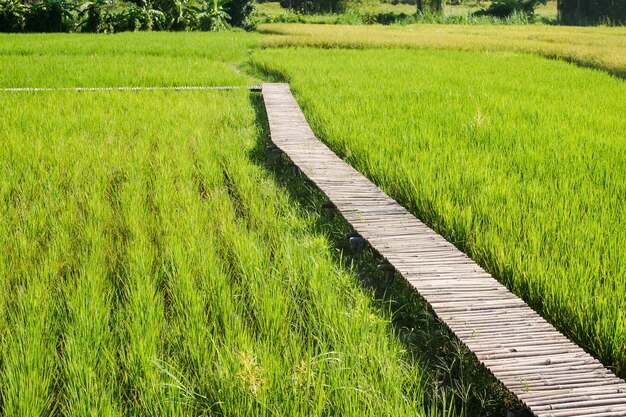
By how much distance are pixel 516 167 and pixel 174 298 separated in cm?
241

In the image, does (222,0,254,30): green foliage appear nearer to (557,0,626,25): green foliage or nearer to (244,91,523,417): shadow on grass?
(557,0,626,25): green foliage

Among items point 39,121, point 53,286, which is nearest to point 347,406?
point 53,286

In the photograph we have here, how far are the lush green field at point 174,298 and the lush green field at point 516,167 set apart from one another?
0.59m

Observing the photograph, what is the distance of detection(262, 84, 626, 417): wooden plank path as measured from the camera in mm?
1598

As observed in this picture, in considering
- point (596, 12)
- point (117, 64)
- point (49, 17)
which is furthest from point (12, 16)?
point (596, 12)

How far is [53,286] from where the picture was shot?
2.30 metres

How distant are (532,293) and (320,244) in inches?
38.3

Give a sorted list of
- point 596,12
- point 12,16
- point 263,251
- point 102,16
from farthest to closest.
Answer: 1. point 596,12
2. point 102,16
3. point 12,16
4. point 263,251

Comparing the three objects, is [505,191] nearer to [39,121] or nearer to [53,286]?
[53,286]

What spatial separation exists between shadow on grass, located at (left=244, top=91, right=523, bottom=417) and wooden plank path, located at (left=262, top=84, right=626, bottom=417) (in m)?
0.09

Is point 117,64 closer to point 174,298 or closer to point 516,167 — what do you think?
point 516,167

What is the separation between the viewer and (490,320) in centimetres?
197

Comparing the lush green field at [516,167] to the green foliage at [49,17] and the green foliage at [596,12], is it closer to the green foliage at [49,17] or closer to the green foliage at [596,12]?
the green foliage at [49,17]

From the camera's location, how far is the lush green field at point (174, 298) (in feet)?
5.34
